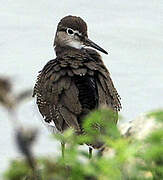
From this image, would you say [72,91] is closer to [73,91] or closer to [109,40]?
[73,91]

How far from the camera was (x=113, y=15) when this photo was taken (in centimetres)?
1097

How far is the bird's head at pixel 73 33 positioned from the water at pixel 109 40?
0.83 m

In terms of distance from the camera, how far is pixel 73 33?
837cm

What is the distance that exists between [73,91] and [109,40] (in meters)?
4.23

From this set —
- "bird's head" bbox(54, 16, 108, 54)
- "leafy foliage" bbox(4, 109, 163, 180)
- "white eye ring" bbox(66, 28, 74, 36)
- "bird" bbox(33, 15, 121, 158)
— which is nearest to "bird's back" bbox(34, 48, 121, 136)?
"bird" bbox(33, 15, 121, 158)

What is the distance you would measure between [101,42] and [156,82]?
4.40ft

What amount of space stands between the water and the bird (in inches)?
67.3

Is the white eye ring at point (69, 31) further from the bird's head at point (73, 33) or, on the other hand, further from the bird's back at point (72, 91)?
the bird's back at point (72, 91)

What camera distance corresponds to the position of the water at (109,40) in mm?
9219

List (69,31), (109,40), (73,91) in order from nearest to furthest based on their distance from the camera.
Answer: (73,91) < (69,31) < (109,40)

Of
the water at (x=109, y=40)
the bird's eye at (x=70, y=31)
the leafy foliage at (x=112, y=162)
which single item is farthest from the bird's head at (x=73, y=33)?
the leafy foliage at (x=112, y=162)

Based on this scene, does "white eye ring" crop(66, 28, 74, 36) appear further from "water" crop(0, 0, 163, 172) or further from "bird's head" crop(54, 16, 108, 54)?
"water" crop(0, 0, 163, 172)

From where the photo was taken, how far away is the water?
9219 millimetres

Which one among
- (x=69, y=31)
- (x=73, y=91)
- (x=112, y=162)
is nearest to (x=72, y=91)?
(x=73, y=91)
